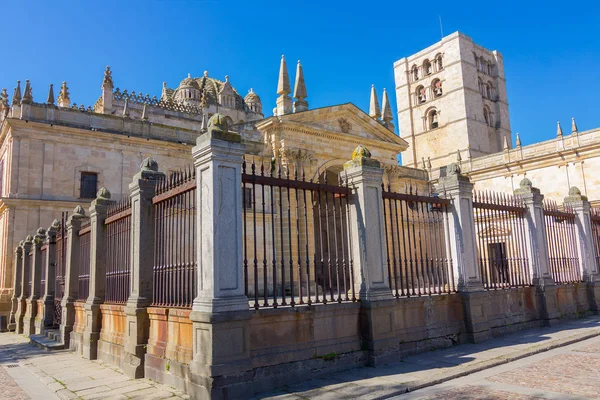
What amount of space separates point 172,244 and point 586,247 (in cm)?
1239

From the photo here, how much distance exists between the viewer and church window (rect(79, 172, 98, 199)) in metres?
21.8

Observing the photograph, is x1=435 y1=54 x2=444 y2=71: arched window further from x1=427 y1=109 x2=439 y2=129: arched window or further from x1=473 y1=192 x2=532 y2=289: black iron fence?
x1=473 y1=192 x2=532 y2=289: black iron fence

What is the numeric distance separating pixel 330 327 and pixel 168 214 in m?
3.10

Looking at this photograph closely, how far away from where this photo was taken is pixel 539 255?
11711 mm

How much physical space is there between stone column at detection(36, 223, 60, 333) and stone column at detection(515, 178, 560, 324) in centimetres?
1268

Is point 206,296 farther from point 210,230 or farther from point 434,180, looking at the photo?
point 434,180

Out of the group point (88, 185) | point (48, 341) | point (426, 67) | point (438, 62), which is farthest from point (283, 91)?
point (426, 67)

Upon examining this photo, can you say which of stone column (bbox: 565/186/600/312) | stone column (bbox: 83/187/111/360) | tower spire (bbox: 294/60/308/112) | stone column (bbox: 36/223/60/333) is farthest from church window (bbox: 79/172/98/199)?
stone column (bbox: 565/186/600/312)

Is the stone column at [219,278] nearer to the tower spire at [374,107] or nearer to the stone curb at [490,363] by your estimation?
the stone curb at [490,363]

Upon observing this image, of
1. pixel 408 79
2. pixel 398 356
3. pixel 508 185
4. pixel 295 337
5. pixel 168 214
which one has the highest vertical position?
pixel 408 79

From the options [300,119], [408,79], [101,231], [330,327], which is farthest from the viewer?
[408,79]

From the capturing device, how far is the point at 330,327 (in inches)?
279

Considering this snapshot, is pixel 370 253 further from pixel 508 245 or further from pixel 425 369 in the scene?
pixel 508 245

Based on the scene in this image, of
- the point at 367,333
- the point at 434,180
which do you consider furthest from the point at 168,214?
the point at 434,180
